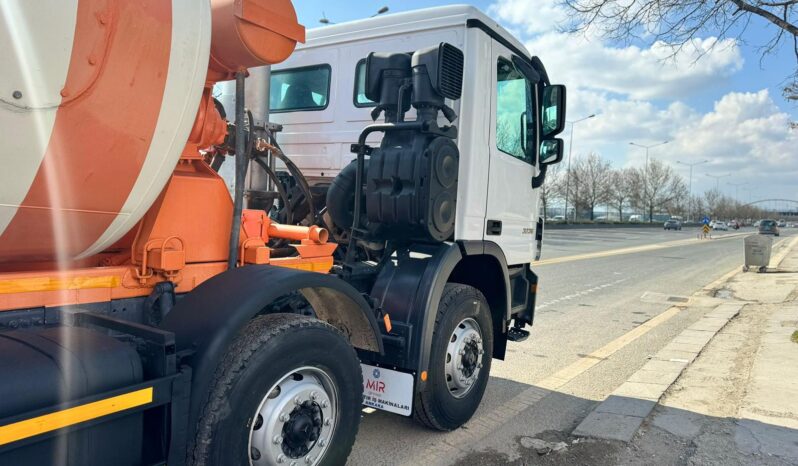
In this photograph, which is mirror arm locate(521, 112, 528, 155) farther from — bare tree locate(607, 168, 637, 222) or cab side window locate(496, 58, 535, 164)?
bare tree locate(607, 168, 637, 222)

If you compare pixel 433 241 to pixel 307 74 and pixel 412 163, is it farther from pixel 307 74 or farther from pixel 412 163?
pixel 307 74

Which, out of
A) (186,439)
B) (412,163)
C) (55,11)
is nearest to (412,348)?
(412,163)

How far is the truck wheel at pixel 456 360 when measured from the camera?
3736 millimetres

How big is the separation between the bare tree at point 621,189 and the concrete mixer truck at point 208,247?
69.6m

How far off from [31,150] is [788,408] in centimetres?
521

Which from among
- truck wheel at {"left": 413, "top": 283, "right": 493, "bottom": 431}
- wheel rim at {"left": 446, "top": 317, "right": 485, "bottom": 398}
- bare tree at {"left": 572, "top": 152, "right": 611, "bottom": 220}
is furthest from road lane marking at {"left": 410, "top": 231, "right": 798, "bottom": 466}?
bare tree at {"left": 572, "top": 152, "right": 611, "bottom": 220}

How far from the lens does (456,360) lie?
12.9 ft

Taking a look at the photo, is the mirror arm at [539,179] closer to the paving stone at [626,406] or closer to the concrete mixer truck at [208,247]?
the concrete mixer truck at [208,247]

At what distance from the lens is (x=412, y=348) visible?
11.5 ft

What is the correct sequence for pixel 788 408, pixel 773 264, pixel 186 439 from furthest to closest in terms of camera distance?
1. pixel 773 264
2. pixel 788 408
3. pixel 186 439

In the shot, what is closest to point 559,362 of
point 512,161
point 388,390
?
point 512,161

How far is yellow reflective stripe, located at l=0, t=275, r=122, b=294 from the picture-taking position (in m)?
1.96

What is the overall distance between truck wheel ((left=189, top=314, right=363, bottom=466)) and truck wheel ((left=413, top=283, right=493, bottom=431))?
3.06 feet

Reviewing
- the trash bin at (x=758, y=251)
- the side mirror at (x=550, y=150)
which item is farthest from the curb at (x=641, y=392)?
the trash bin at (x=758, y=251)
